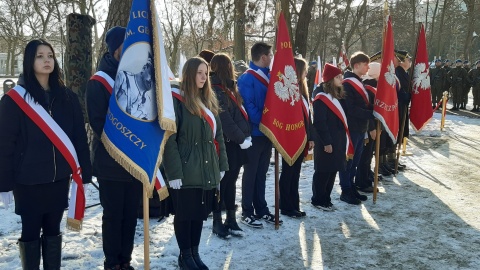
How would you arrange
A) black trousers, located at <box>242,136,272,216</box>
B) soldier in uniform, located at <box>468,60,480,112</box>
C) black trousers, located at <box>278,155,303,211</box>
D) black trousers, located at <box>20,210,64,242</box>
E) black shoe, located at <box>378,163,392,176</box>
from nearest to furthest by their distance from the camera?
1. black trousers, located at <box>20,210,64,242</box>
2. black trousers, located at <box>242,136,272,216</box>
3. black trousers, located at <box>278,155,303,211</box>
4. black shoe, located at <box>378,163,392,176</box>
5. soldier in uniform, located at <box>468,60,480,112</box>

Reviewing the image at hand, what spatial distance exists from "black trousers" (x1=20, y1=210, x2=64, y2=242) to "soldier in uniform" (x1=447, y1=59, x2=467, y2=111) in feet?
66.0

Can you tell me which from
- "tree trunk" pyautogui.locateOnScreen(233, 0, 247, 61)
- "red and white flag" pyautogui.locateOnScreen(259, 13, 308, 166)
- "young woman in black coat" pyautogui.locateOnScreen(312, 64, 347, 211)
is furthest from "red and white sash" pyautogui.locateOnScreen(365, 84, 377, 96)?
"tree trunk" pyautogui.locateOnScreen(233, 0, 247, 61)

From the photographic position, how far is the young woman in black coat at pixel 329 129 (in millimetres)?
5809

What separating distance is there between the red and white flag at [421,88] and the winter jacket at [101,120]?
559cm

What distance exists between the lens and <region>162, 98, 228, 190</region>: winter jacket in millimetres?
3814

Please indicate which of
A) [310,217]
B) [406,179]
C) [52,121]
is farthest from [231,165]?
[406,179]

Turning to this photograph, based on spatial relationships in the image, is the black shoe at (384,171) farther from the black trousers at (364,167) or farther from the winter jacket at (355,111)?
the winter jacket at (355,111)

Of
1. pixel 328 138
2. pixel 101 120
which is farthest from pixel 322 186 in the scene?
pixel 101 120

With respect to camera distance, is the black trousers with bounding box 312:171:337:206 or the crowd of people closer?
the crowd of people

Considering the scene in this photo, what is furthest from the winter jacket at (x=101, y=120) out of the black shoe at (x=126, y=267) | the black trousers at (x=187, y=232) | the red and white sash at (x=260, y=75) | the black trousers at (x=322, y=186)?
the black trousers at (x=322, y=186)

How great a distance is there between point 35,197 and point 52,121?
568mm

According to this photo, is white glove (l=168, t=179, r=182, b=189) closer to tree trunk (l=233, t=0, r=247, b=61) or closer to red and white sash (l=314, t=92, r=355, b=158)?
red and white sash (l=314, t=92, r=355, b=158)

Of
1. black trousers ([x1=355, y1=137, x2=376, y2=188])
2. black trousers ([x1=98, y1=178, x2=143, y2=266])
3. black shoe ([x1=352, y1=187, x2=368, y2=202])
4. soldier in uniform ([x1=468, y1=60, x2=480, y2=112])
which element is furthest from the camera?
soldier in uniform ([x1=468, y1=60, x2=480, y2=112])

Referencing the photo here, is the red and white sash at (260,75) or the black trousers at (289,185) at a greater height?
the red and white sash at (260,75)
